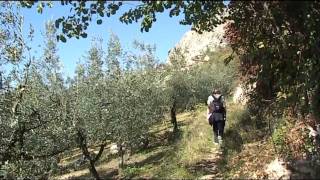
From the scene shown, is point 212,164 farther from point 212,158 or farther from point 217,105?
point 217,105

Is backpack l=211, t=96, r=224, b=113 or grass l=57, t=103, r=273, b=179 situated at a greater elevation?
backpack l=211, t=96, r=224, b=113

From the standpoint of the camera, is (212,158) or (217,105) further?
(217,105)

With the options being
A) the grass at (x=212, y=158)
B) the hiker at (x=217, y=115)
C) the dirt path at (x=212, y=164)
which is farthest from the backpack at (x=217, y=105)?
the dirt path at (x=212, y=164)

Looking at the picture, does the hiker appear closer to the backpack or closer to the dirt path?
the backpack

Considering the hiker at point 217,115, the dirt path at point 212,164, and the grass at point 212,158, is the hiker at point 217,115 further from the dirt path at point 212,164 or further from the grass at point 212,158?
the dirt path at point 212,164

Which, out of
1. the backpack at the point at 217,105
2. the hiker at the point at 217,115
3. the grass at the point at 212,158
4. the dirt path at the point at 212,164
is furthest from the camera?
the backpack at the point at 217,105

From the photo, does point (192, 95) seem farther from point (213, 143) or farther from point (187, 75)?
point (213, 143)

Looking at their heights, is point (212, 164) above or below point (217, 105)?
below

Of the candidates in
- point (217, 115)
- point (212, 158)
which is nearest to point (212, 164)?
point (212, 158)

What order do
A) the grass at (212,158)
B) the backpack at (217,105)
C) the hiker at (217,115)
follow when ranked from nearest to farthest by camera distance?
the grass at (212,158), the hiker at (217,115), the backpack at (217,105)

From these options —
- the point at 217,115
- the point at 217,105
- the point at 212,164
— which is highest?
the point at 217,105

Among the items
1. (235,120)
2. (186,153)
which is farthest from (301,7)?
(235,120)

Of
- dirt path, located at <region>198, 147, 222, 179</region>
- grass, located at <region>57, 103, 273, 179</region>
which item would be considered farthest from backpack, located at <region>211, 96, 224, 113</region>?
dirt path, located at <region>198, 147, 222, 179</region>

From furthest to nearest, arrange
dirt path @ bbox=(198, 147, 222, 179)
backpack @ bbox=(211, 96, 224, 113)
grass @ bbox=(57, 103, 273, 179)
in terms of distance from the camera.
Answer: backpack @ bbox=(211, 96, 224, 113), dirt path @ bbox=(198, 147, 222, 179), grass @ bbox=(57, 103, 273, 179)
